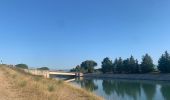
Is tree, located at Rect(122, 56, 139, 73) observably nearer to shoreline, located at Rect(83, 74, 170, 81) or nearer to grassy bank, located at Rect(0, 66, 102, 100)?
shoreline, located at Rect(83, 74, 170, 81)

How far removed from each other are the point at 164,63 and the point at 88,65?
6347cm

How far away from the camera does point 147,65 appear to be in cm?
8788

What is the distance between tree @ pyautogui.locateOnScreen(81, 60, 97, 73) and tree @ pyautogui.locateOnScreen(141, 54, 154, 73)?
5047cm

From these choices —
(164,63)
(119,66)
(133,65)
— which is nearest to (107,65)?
(119,66)

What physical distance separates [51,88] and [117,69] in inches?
3627

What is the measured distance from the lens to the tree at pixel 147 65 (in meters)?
87.6

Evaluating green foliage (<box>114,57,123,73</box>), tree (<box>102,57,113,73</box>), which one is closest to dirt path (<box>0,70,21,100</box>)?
green foliage (<box>114,57,123,73</box>)

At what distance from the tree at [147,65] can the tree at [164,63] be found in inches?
190

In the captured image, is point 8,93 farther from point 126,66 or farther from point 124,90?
point 126,66

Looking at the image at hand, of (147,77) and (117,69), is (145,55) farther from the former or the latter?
(117,69)

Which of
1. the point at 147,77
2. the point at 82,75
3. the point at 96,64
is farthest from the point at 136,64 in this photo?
the point at 96,64

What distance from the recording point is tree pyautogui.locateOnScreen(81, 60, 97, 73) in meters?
138

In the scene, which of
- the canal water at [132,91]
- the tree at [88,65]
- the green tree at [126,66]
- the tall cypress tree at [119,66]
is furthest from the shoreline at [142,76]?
the tree at [88,65]

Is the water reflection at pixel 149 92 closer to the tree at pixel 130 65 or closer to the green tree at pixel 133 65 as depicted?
the tree at pixel 130 65
